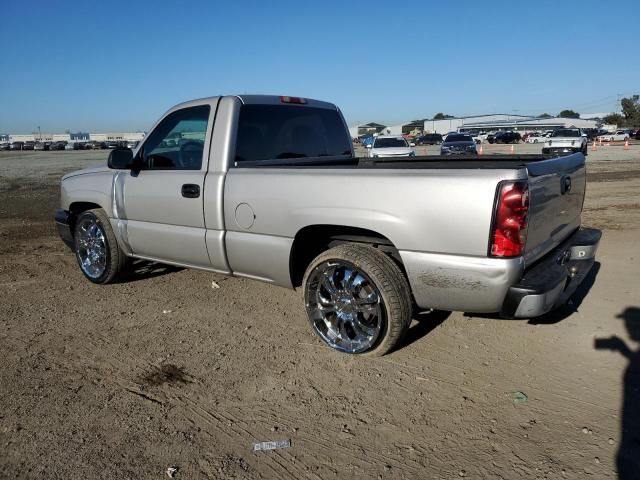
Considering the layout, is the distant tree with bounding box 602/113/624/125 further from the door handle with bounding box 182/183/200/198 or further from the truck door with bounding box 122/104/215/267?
the door handle with bounding box 182/183/200/198

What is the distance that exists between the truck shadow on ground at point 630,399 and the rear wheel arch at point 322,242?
63.0 inches

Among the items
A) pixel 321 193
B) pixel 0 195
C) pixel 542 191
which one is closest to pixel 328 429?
pixel 321 193

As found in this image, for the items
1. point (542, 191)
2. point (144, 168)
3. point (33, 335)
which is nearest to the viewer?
point (542, 191)

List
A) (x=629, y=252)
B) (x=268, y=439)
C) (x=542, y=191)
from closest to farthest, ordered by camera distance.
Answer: (x=268, y=439) → (x=542, y=191) → (x=629, y=252)

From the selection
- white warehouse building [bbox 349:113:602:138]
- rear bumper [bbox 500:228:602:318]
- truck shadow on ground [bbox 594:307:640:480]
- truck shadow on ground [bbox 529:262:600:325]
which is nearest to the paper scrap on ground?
rear bumper [bbox 500:228:602:318]

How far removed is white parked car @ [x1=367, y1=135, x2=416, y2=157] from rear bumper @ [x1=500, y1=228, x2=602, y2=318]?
629 inches

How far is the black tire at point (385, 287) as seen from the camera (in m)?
3.48

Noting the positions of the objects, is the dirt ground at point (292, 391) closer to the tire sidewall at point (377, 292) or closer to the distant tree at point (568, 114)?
the tire sidewall at point (377, 292)

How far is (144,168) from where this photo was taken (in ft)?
16.0

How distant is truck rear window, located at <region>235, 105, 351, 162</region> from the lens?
14.6 ft

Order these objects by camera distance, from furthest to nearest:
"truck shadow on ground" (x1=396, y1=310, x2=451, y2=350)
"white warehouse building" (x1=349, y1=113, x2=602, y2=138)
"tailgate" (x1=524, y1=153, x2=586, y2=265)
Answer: "white warehouse building" (x1=349, y1=113, x2=602, y2=138), "truck shadow on ground" (x1=396, y1=310, x2=451, y2=350), "tailgate" (x1=524, y1=153, x2=586, y2=265)

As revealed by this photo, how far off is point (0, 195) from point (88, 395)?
1372cm

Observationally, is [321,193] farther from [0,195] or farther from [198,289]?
[0,195]

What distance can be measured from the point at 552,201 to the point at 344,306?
1602mm
